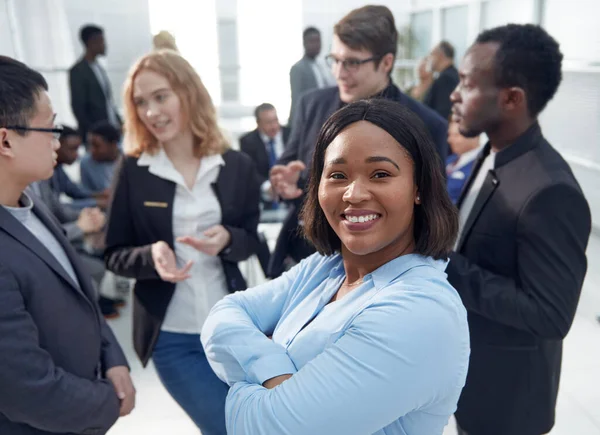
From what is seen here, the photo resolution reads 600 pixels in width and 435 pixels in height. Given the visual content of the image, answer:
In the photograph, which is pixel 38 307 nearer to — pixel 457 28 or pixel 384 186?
pixel 384 186

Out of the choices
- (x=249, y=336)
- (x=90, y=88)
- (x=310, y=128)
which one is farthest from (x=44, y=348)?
(x=90, y=88)

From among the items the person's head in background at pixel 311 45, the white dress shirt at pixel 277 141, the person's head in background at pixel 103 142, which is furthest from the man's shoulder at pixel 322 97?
the person's head in background at pixel 311 45

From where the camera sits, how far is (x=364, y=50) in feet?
6.61

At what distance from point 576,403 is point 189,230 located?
2.25 meters

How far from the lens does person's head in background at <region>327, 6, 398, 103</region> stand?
6.60ft

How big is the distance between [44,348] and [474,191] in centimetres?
135

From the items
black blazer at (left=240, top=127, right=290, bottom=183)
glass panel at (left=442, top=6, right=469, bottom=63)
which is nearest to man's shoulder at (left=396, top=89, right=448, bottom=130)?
black blazer at (left=240, top=127, right=290, bottom=183)

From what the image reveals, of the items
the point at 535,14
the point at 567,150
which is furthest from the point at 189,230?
the point at 535,14

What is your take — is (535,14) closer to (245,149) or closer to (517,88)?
(245,149)

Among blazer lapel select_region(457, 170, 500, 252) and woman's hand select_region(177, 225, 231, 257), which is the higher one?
blazer lapel select_region(457, 170, 500, 252)

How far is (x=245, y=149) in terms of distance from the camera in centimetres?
493

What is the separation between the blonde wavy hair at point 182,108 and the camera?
1.86 meters

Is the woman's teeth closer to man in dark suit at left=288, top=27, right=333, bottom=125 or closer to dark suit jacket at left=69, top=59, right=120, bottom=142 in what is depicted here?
man in dark suit at left=288, top=27, right=333, bottom=125

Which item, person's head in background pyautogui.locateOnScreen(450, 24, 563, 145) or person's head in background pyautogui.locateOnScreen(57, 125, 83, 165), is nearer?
person's head in background pyautogui.locateOnScreen(450, 24, 563, 145)
